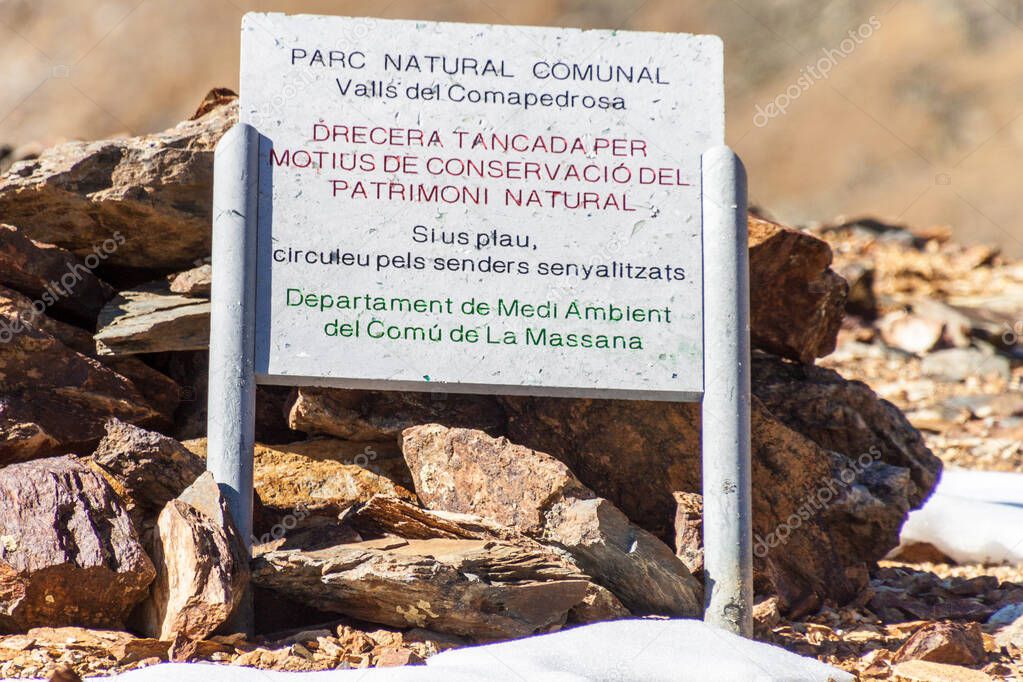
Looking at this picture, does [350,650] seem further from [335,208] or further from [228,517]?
[335,208]

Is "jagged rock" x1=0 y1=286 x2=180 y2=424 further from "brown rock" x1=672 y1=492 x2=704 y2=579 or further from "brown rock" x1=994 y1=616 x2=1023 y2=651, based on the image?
"brown rock" x1=994 y1=616 x2=1023 y2=651

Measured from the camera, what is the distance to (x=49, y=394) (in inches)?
196

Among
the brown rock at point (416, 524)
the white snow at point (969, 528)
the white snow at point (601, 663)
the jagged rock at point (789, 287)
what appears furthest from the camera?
the white snow at point (969, 528)

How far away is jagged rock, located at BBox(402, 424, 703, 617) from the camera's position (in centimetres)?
449

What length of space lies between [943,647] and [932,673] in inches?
10.2

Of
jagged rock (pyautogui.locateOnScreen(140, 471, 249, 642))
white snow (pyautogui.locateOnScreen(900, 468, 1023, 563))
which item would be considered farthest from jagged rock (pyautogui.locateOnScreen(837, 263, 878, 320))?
jagged rock (pyautogui.locateOnScreen(140, 471, 249, 642))

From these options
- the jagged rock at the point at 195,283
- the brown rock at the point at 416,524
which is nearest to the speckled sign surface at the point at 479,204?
the brown rock at the point at 416,524

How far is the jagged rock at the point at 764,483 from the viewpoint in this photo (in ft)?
17.6

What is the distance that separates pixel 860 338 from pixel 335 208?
11767 millimetres

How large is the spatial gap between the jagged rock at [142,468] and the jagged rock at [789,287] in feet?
10.4

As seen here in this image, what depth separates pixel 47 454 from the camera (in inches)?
191

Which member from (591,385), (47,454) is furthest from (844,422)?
(47,454)

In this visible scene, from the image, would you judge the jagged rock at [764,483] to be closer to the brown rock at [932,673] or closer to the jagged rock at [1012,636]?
the jagged rock at [1012,636]

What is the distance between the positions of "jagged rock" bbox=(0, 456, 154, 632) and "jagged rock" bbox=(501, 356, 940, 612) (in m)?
2.00
